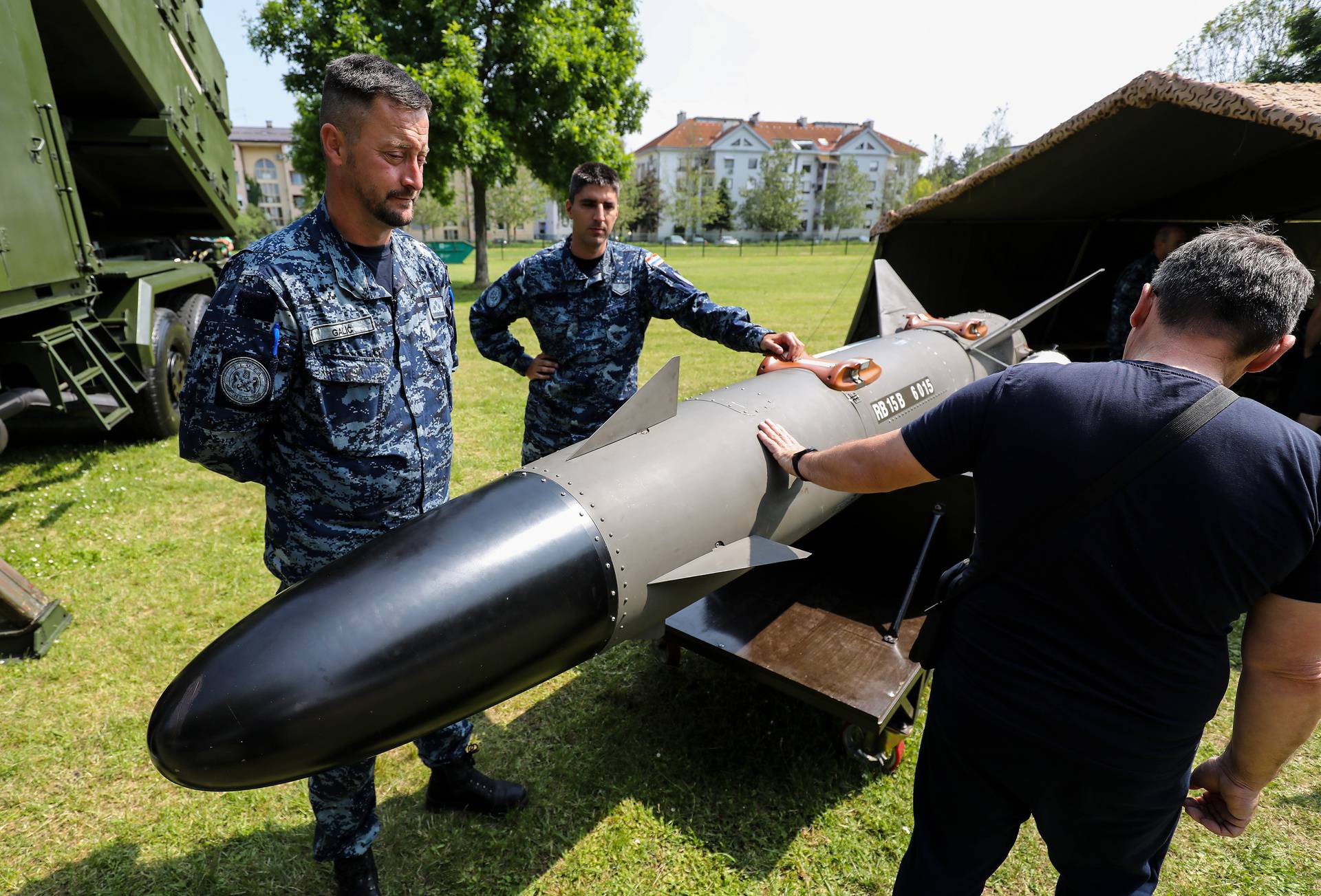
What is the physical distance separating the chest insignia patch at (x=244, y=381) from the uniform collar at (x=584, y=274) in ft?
4.97

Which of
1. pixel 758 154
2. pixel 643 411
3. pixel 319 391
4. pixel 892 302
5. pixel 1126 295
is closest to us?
pixel 319 391

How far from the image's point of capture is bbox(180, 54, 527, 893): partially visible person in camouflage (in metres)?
1.79

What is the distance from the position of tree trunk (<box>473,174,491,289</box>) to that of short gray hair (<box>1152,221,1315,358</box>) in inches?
651

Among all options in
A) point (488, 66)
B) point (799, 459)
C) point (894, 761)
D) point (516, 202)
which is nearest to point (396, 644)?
point (799, 459)

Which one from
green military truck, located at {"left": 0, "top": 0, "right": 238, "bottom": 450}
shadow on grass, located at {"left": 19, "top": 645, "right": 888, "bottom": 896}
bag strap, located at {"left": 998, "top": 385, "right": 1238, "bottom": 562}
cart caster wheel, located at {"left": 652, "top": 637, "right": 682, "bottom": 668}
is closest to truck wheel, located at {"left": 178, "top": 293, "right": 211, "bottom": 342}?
green military truck, located at {"left": 0, "top": 0, "right": 238, "bottom": 450}

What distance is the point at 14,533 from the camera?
14.3 ft

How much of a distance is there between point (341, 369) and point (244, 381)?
0.23m

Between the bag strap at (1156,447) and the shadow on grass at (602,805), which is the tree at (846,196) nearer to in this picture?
the shadow on grass at (602,805)

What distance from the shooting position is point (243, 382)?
1.77 metres

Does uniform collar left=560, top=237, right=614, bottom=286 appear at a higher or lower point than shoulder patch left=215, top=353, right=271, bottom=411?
higher

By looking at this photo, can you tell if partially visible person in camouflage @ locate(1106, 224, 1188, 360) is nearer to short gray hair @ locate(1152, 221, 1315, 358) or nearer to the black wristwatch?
the black wristwatch

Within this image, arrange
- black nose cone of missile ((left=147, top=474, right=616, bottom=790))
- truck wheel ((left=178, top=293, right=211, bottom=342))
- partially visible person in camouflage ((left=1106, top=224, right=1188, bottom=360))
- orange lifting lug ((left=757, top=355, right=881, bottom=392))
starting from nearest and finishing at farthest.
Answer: black nose cone of missile ((left=147, top=474, right=616, bottom=790))
orange lifting lug ((left=757, top=355, right=881, bottom=392))
partially visible person in camouflage ((left=1106, top=224, right=1188, bottom=360))
truck wheel ((left=178, top=293, right=211, bottom=342))

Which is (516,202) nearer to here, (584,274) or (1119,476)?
(584,274)

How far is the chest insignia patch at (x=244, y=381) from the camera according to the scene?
1760mm
